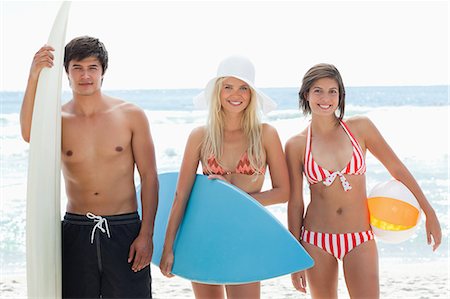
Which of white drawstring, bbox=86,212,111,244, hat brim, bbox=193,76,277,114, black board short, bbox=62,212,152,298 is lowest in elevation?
black board short, bbox=62,212,152,298

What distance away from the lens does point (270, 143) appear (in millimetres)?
2840

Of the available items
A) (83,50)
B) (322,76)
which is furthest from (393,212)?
(83,50)

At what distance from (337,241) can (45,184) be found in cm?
134

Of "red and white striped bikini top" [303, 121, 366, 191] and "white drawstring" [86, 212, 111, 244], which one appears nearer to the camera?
"white drawstring" [86, 212, 111, 244]

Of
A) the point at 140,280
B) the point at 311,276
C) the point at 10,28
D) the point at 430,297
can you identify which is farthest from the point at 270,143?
the point at 10,28

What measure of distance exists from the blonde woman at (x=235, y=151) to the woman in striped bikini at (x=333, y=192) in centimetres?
Result: 15

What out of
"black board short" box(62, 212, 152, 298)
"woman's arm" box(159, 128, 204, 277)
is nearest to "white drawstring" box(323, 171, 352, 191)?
"woman's arm" box(159, 128, 204, 277)

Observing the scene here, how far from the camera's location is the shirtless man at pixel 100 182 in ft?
9.03

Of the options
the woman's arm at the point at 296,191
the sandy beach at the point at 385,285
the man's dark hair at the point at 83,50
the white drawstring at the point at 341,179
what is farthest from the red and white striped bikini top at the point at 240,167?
the sandy beach at the point at 385,285

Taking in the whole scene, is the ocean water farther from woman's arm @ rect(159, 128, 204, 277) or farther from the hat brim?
woman's arm @ rect(159, 128, 204, 277)

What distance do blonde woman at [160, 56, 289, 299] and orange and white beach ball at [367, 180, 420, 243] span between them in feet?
1.50

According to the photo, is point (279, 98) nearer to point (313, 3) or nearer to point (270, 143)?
point (313, 3)

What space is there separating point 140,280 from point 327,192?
946mm

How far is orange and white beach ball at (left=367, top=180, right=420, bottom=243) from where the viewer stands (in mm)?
2945
